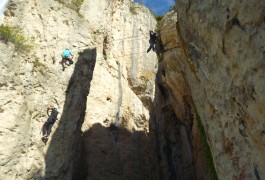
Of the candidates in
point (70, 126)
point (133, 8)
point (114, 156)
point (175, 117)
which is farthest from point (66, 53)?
point (133, 8)

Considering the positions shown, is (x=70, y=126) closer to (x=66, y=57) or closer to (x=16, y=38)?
(x=66, y=57)

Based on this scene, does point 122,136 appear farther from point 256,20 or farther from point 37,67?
point 256,20

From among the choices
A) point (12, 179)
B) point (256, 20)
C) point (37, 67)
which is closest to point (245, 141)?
point (256, 20)

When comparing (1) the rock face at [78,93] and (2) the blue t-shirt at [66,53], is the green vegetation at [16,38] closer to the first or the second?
(1) the rock face at [78,93]

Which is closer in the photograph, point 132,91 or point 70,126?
point 70,126

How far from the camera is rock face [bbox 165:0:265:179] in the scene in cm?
790

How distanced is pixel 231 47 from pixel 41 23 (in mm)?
11885

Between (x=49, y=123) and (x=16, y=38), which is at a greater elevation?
(x=16, y=38)

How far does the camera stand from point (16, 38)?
1606 centimetres

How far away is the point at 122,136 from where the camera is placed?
78.1 ft

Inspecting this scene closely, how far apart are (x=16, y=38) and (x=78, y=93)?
4365 mm

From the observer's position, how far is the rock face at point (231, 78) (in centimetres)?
790

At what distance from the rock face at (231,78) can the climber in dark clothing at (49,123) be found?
23.2 ft

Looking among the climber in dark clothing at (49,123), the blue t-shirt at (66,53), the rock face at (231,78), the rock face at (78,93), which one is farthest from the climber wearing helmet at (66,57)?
the rock face at (231,78)
